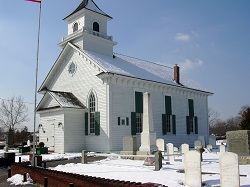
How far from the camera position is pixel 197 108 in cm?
3416

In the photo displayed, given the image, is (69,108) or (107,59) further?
(107,59)

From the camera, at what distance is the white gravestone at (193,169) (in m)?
9.47

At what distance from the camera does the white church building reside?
2398 cm

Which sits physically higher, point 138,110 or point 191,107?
point 191,107

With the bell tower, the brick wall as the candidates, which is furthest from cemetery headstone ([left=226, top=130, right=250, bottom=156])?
the bell tower

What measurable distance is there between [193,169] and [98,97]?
15614mm

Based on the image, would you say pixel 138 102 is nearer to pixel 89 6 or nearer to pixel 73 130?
pixel 73 130

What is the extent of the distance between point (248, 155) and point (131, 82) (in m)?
12.8

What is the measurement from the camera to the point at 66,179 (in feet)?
32.7

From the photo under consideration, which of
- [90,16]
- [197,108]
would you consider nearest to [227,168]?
[90,16]

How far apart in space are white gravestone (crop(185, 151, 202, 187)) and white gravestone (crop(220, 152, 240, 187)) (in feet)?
2.67

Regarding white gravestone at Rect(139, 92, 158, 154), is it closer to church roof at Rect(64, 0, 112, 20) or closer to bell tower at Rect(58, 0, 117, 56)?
bell tower at Rect(58, 0, 117, 56)

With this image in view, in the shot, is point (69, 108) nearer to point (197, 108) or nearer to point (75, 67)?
point (75, 67)

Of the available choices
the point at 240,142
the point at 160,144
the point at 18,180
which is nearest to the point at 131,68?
the point at 160,144
